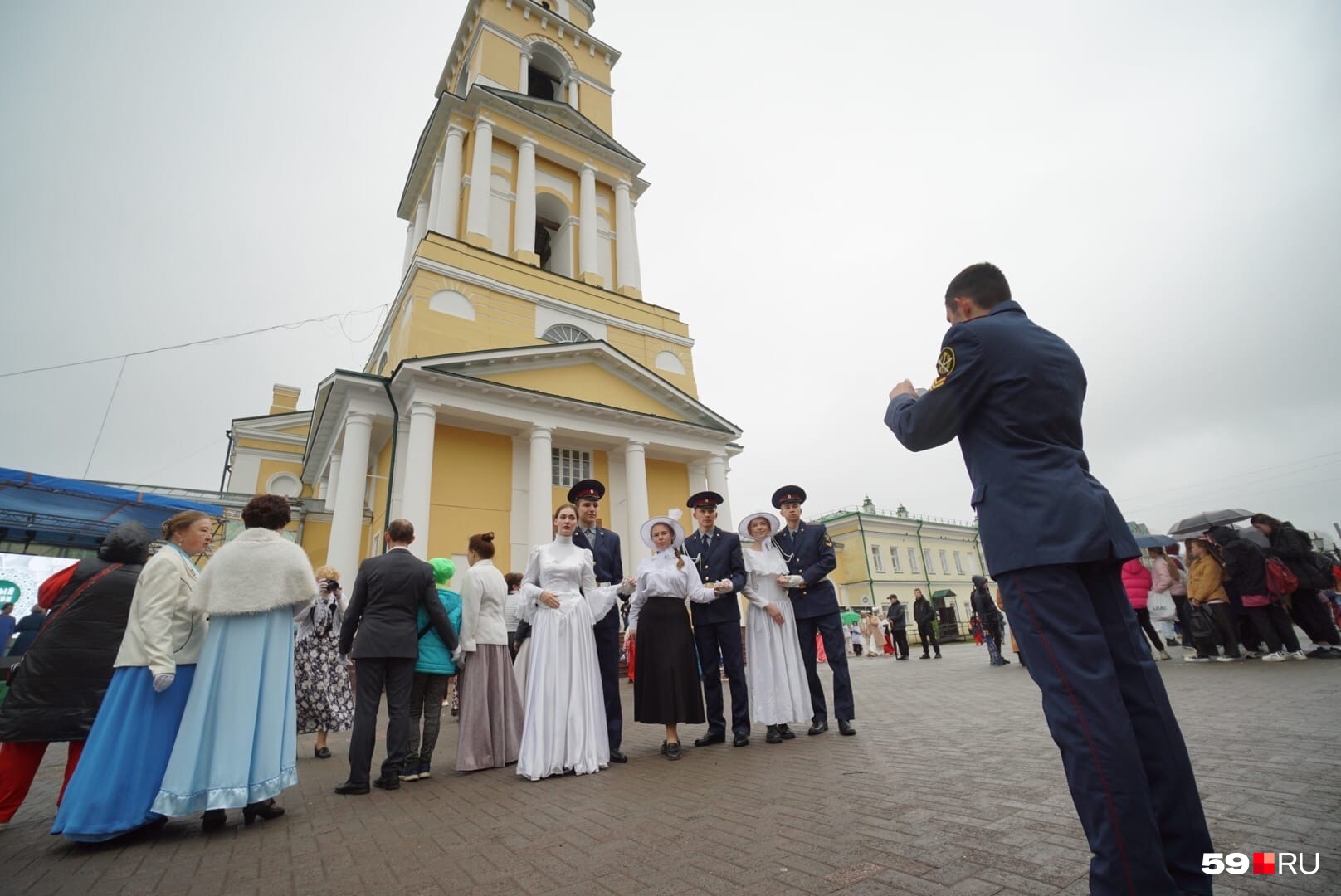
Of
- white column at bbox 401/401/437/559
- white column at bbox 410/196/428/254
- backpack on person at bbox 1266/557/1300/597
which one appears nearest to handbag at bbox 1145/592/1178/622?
backpack on person at bbox 1266/557/1300/597

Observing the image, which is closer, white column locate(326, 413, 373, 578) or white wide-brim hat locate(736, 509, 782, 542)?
white wide-brim hat locate(736, 509, 782, 542)

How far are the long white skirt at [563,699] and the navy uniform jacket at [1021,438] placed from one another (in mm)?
3669

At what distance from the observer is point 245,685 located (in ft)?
12.2

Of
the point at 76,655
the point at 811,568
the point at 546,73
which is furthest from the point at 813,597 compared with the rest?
the point at 546,73

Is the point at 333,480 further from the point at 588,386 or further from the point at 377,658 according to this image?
the point at 377,658

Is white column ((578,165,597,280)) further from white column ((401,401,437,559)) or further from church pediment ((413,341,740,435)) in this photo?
white column ((401,401,437,559))

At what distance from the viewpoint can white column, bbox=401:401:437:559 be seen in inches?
530

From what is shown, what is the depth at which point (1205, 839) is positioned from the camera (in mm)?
1768

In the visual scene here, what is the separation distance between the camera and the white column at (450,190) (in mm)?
20578

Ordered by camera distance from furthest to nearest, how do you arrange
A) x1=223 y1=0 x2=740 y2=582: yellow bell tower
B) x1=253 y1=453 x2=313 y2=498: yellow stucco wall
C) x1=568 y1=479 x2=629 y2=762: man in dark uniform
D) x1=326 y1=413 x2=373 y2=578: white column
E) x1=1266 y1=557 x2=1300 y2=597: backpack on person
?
x1=253 y1=453 x2=313 y2=498: yellow stucco wall < x1=223 y1=0 x2=740 y2=582: yellow bell tower < x1=326 y1=413 x2=373 y2=578: white column < x1=1266 y1=557 x2=1300 y2=597: backpack on person < x1=568 y1=479 x2=629 y2=762: man in dark uniform

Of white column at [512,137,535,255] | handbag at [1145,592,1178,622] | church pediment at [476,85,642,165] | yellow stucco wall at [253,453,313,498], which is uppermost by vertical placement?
church pediment at [476,85,642,165]

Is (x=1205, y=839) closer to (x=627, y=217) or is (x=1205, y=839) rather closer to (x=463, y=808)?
(x=463, y=808)

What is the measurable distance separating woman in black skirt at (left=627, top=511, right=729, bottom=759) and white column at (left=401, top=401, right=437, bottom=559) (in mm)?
9493

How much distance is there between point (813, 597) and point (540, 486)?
10.6 meters
